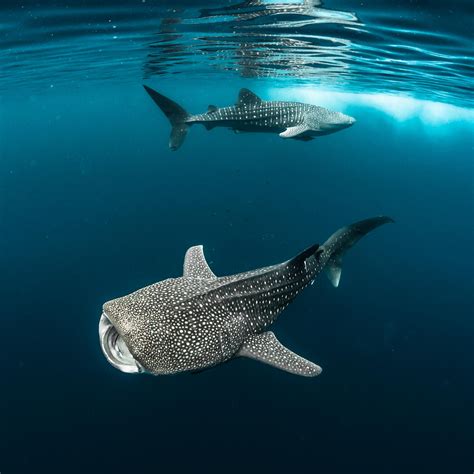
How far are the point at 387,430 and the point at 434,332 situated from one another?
479cm

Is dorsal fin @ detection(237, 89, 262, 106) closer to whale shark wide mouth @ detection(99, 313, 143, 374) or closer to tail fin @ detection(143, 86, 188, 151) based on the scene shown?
tail fin @ detection(143, 86, 188, 151)

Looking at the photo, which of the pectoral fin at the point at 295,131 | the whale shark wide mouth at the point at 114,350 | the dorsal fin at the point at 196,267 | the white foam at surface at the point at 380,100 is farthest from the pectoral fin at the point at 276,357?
the white foam at surface at the point at 380,100

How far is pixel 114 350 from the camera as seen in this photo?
3875 mm

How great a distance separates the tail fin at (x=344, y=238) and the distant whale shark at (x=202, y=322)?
2.09ft

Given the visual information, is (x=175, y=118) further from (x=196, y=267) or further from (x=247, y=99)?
(x=196, y=267)

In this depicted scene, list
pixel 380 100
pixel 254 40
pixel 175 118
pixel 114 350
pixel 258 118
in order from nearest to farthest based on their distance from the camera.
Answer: pixel 114 350
pixel 258 118
pixel 175 118
pixel 254 40
pixel 380 100

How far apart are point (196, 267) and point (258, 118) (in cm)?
636

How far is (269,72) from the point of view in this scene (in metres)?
24.1

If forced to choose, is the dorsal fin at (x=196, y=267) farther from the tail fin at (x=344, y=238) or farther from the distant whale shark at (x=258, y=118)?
the distant whale shark at (x=258, y=118)

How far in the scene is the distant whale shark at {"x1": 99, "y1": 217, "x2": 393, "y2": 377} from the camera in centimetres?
356

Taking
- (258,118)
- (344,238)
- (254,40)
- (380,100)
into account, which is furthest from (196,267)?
(380,100)

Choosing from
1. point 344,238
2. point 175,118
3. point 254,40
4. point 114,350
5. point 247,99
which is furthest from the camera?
point 254,40

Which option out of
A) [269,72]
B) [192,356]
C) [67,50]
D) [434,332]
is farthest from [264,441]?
[269,72]

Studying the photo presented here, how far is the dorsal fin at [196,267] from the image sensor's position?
17.2 ft
